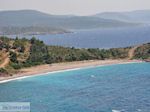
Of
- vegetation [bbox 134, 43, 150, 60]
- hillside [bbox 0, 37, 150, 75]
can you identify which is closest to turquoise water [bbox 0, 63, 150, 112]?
hillside [bbox 0, 37, 150, 75]

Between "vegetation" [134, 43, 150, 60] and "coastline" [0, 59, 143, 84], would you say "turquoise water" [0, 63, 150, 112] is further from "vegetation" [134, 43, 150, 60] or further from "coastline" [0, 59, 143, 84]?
"vegetation" [134, 43, 150, 60]

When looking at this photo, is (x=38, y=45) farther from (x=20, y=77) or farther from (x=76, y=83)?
(x=76, y=83)

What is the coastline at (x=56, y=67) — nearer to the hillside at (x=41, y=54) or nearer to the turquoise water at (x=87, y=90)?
the hillside at (x=41, y=54)

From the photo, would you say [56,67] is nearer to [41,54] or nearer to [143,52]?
[41,54]

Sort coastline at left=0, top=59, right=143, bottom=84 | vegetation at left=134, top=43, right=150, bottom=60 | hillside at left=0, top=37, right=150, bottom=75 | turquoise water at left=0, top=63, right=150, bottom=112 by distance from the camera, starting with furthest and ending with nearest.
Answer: vegetation at left=134, top=43, right=150, bottom=60 < hillside at left=0, top=37, right=150, bottom=75 < coastline at left=0, top=59, right=143, bottom=84 < turquoise water at left=0, top=63, right=150, bottom=112

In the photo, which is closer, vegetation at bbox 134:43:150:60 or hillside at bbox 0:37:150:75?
hillside at bbox 0:37:150:75

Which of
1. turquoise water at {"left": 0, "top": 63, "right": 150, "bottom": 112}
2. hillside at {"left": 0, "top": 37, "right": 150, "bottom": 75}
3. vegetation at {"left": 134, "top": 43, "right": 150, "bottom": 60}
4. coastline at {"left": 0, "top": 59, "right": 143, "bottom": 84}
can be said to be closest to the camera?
turquoise water at {"left": 0, "top": 63, "right": 150, "bottom": 112}

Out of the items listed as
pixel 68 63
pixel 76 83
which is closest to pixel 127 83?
pixel 76 83

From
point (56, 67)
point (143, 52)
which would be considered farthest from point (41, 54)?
point (143, 52)
